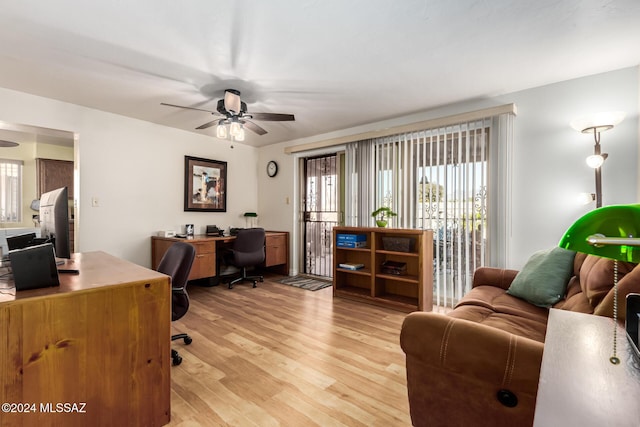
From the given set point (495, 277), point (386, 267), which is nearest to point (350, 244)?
point (386, 267)

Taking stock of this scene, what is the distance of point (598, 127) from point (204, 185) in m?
4.78

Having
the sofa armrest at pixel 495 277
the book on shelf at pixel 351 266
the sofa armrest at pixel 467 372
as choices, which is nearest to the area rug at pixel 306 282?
the book on shelf at pixel 351 266

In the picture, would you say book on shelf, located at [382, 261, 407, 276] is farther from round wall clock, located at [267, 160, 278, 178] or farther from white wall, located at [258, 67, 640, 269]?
round wall clock, located at [267, 160, 278, 178]

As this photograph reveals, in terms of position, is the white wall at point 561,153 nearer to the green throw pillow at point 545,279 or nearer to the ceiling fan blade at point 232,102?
the green throw pillow at point 545,279

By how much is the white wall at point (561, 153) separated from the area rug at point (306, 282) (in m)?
2.52

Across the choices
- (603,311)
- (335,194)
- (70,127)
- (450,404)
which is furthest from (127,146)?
(603,311)

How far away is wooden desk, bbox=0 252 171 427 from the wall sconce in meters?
3.27

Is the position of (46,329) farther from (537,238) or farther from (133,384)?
(537,238)

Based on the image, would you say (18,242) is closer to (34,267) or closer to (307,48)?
(34,267)

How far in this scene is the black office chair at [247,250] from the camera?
4258 millimetres

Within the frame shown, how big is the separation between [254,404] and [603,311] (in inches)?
72.6

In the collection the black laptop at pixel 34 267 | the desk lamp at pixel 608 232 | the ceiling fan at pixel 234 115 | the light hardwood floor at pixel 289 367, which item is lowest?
the light hardwood floor at pixel 289 367

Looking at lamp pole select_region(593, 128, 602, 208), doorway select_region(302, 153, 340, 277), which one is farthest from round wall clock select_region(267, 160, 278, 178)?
lamp pole select_region(593, 128, 602, 208)

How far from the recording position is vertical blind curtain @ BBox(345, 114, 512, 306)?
10.7 feet
